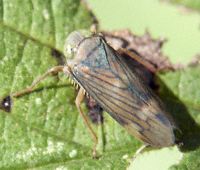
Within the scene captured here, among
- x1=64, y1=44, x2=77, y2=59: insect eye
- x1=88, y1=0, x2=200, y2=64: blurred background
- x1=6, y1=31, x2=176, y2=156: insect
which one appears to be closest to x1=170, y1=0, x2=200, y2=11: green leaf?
x1=88, y1=0, x2=200, y2=64: blurred background

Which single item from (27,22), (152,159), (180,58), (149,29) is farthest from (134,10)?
(152,159)

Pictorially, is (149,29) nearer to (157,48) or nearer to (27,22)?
(157,48)

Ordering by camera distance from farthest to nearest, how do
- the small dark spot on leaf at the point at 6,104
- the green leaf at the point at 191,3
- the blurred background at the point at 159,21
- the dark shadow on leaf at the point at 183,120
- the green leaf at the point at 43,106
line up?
the green leaf at the point at 191,3 → the blurred background at the point at 159,21 → the dark shadow on leaf at the point at 183,120 → the small dark spot on leaf at the point at 6,104 → the green leaf at the point at 43,106

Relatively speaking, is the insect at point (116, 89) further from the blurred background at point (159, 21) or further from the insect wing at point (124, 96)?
the blurred background at point (159, 21)

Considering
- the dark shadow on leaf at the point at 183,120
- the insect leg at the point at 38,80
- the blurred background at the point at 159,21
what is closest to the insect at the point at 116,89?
the insect leg at the point at 38,80

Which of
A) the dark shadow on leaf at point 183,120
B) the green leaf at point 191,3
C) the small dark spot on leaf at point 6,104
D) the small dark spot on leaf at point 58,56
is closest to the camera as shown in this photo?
the small dark spot on leaf at point 6,104
